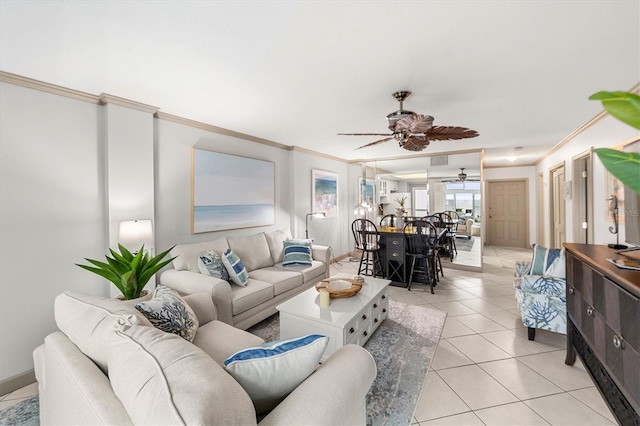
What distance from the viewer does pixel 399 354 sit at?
7.57ft

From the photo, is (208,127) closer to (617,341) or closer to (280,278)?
(280,278)

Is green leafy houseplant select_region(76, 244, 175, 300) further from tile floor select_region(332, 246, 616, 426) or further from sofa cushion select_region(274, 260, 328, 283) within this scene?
tile floor select_region(332, 246, 616, 426)

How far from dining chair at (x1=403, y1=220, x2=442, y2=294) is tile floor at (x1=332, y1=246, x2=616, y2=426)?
28.2 inches

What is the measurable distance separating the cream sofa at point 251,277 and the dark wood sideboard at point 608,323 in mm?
2515

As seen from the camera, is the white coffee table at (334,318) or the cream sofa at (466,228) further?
the cream sofa at (466,228)

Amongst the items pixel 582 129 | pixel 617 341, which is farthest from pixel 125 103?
pixel 582 129

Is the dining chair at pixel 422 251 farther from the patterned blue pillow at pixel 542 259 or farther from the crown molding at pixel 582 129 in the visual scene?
the crown molding at pixel 582 129

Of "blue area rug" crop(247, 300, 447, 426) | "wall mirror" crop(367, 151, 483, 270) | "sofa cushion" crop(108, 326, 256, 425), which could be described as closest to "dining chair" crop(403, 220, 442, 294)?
"blue area rug" crop(247, 300, 447, 426)

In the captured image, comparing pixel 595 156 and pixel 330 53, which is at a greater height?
pixel 330 53

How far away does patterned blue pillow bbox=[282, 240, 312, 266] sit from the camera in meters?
3.58

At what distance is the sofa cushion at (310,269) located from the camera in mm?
3420

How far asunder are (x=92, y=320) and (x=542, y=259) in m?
3.52

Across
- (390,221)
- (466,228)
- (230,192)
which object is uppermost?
(230,192)

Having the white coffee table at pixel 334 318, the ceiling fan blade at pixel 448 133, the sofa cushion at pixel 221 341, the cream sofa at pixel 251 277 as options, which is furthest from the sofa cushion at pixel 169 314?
the ceiling fan blade at pixel 448 133
